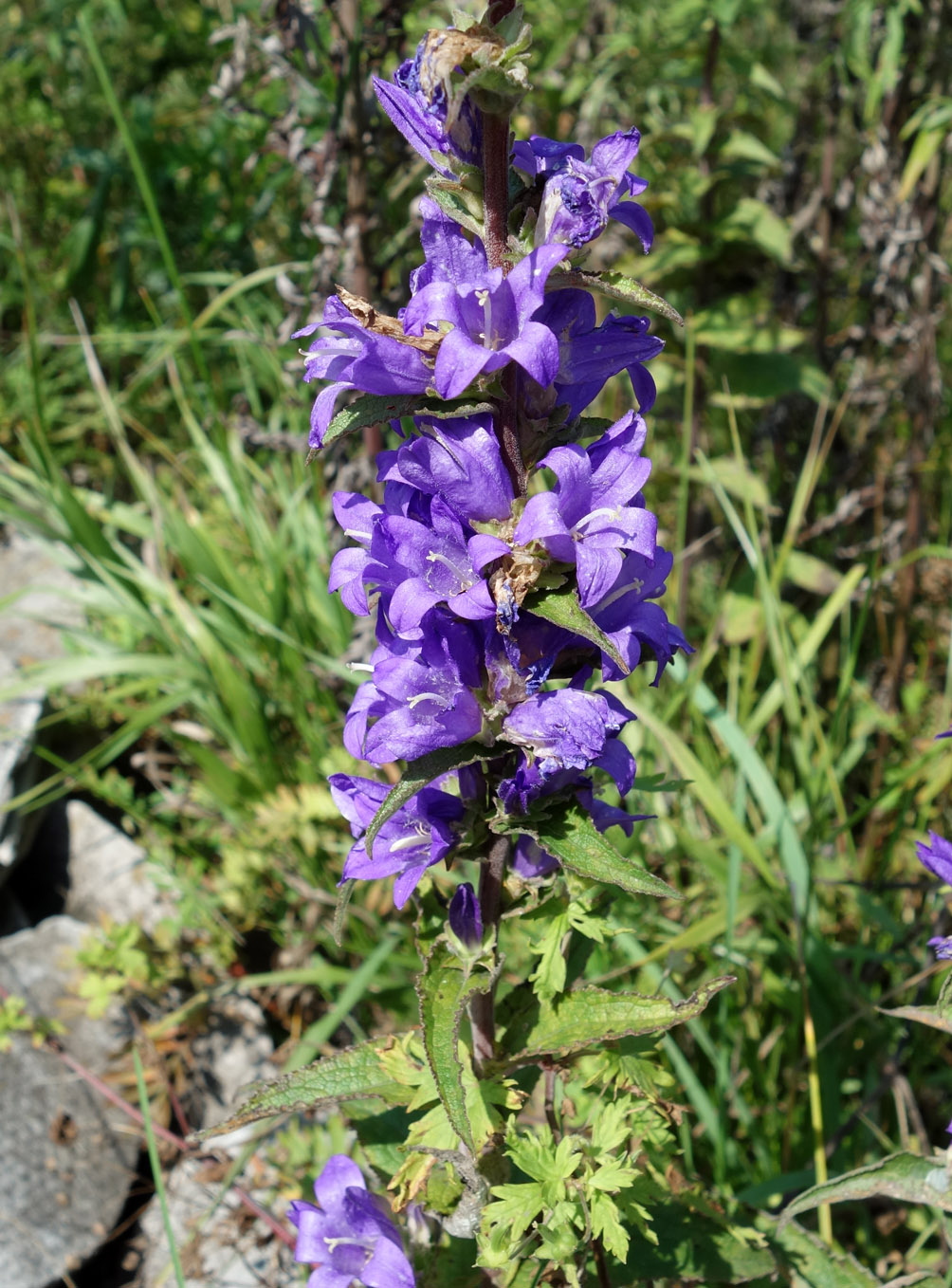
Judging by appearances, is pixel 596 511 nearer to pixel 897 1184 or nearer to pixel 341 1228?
pixel 897 1184

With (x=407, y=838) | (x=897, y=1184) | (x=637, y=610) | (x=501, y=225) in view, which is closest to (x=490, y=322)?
(x=501, y=225)

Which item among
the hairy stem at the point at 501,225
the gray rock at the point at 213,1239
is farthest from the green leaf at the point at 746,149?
the gray rock at the point at 213,1239

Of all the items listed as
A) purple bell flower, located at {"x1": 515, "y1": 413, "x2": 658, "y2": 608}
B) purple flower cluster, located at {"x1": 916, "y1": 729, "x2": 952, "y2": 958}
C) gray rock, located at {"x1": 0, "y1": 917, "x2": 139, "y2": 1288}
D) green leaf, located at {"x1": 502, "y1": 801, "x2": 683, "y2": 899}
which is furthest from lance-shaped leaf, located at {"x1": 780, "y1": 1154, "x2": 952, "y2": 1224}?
gray rock, located at {"x1": 0, "y1": 917, "x2": 139, "y2": 1288}

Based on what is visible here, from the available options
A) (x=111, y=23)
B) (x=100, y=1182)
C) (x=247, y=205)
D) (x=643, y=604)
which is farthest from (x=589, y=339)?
(x=111, y=23)

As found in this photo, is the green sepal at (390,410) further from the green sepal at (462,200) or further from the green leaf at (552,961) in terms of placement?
the green leaf at (552,961)

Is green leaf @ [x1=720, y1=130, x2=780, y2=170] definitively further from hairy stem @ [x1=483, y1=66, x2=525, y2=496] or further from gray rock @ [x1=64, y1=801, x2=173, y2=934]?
gray rock @ [x1=64, y1=801, x2=173, y2=934]

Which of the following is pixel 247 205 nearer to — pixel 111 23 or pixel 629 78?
pixel 111 23
